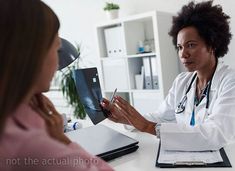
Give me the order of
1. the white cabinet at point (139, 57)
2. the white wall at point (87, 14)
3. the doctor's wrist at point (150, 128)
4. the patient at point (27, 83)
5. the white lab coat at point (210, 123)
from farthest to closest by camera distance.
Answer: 1. the white wall at point (87, 14)
2. the white cabinet at point (139, 57)
3. the doctor's wrist at point (150, 128)
4. the white lab coat at point (210, 123)
5. the patient at point (27, 83)

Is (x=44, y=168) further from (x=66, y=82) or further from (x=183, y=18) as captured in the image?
(x=66, y=82)

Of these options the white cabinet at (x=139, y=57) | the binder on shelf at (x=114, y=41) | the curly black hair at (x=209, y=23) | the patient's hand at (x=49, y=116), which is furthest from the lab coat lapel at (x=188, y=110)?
the binder on shelf at (x=114, y=41)

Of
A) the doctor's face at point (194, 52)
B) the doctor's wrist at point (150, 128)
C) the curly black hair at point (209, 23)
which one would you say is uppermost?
the curly black hair at point (209, 23)

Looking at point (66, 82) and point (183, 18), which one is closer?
point (183, 18)

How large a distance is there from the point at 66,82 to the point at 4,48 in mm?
2945

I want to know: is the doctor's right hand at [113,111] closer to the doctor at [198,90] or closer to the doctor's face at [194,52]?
the doctor at [198,90]

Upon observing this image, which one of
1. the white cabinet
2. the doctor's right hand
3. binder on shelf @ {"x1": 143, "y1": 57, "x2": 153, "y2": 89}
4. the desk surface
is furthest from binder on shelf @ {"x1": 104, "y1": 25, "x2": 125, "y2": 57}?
the desk surface

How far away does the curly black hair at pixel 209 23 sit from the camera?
1.56 meters

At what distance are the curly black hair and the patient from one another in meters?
1.26

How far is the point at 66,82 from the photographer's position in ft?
10.9

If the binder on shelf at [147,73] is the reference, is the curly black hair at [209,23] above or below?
above

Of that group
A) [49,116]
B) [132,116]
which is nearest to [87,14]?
[132,116]

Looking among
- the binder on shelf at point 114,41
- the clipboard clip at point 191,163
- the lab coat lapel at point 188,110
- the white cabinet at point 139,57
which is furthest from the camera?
the binder on shelf at point 114,41

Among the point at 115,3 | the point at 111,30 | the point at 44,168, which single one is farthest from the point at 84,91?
the point at 115,3
